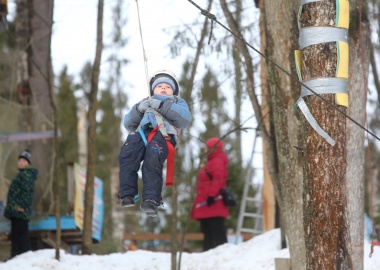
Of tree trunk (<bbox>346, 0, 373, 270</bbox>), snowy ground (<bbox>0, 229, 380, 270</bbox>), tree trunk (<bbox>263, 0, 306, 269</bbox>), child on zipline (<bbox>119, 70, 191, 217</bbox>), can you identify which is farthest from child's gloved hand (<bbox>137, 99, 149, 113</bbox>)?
snowy ground (<bbox>0, 229, 380, 270</bbox>)

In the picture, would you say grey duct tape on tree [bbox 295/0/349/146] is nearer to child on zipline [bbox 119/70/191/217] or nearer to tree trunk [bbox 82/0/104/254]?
child on zipline [bbox 119/70/191/217]

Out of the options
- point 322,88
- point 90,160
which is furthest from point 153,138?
point 90,160

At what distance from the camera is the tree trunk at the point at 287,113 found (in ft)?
30.3

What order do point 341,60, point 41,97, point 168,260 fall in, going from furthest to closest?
point 41,97 → point 168,260 → point 341,60

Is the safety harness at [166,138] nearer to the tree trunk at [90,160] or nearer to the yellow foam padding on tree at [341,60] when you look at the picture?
the yellow foam padding on tree at [341,60]

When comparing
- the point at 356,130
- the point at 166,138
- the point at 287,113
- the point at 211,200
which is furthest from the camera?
the point at 211,200

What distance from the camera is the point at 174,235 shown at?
11.9m

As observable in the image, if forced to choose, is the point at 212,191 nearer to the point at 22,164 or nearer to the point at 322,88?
the point at 22,164

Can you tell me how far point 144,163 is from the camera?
300 inches

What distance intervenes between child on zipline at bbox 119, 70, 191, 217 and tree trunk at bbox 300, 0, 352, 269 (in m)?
1.20

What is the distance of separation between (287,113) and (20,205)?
14.5 ft

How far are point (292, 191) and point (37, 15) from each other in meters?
7.84

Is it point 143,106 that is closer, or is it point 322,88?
point 322,88

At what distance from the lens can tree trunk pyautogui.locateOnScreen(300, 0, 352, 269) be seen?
6.71m
